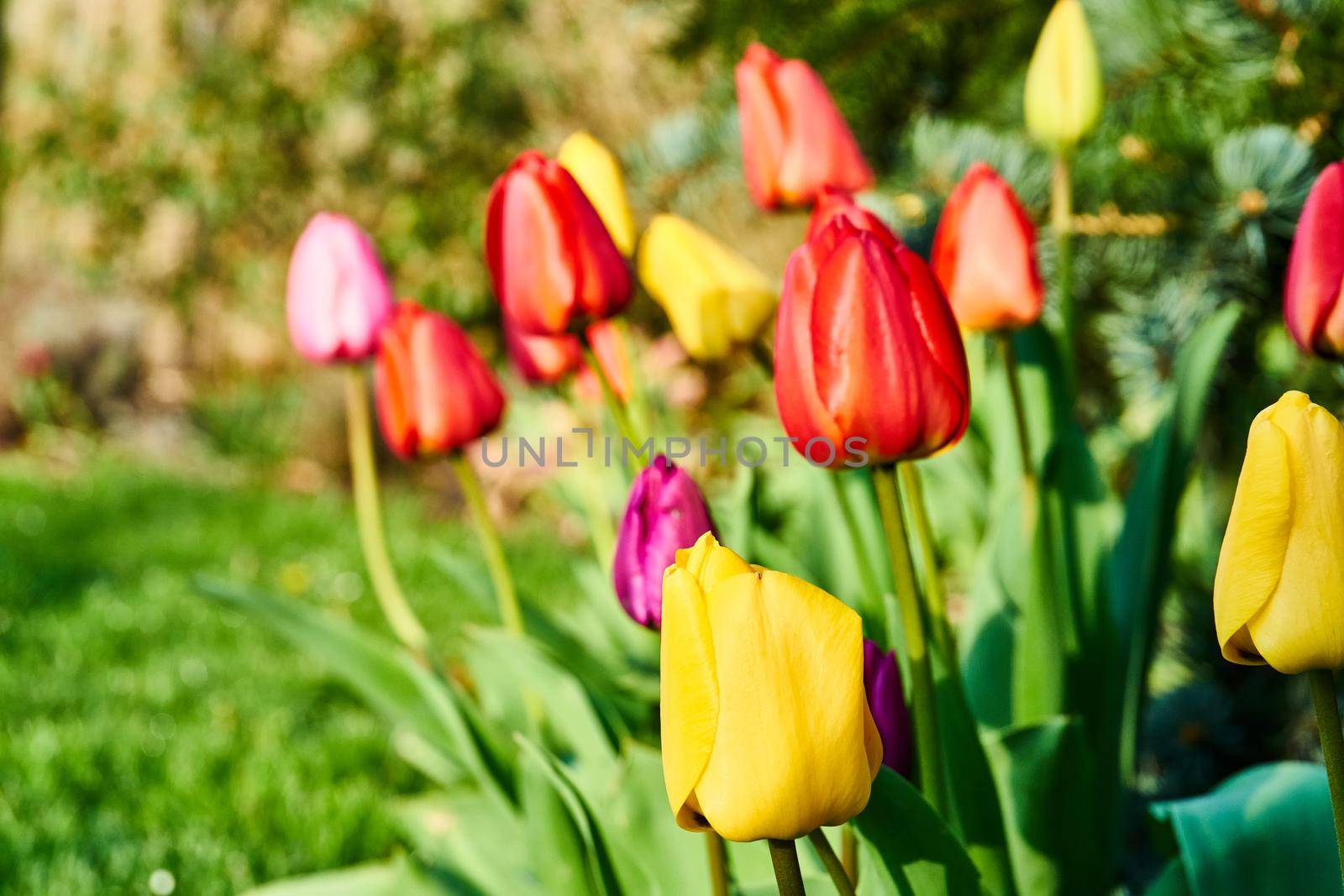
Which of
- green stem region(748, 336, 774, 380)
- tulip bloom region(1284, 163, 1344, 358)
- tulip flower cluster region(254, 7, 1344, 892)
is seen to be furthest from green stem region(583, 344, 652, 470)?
tulip bloom region(1284, 163, 1344, 358)

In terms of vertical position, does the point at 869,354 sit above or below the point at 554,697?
above

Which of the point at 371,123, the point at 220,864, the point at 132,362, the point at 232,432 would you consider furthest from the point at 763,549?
the point at 132,362

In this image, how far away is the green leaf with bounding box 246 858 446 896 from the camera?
922mm

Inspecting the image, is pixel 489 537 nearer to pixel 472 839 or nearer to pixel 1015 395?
pixel 472 839

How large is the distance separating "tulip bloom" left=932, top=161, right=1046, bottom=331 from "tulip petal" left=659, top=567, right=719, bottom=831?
40cm

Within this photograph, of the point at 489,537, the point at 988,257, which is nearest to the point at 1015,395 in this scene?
the point at 988,257

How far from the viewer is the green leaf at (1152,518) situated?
978mm

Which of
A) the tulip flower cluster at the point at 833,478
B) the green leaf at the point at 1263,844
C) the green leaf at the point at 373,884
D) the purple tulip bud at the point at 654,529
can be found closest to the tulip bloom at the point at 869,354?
the tulip flower cluster at the point at 833,478

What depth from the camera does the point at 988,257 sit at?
812 millimetres

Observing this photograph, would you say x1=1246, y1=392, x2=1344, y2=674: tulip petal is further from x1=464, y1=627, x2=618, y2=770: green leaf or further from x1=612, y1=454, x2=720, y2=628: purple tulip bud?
x1=464, y1=627, x2=618, y2=770: green leaf

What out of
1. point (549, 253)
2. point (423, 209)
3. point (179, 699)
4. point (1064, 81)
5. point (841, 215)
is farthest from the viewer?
point (423, 209)

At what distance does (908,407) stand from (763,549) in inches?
19.6

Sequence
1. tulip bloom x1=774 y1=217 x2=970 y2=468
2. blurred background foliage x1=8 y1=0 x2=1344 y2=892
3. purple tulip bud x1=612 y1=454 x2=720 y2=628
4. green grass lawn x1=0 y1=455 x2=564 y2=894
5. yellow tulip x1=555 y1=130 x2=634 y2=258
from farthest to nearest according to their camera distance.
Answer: green grass lawn x1=0 y1=455 x2=564 y2=894 → blurred background foliage x1=8 y1=0 x2=1344 y2=892 → yellow tulip x1=555 y1=130 x2=634 y2=258 → purple tulip bud x1=612 y1=454 x2=720 y2=628 → tulip bloom x1=774 y1=217 x2=970 y2=468

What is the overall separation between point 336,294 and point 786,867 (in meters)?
0.74
